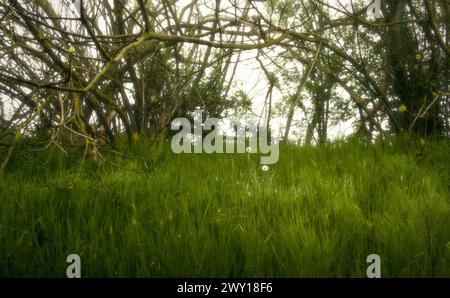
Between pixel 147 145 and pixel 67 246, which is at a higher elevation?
pixel 147 145

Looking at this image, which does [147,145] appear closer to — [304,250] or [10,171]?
[10,171]

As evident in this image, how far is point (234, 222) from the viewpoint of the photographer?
1852mm

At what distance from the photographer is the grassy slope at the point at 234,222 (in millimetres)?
1543

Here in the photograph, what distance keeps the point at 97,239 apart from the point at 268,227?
31.0 inches

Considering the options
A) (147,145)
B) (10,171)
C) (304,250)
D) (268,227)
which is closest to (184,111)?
(147,145)

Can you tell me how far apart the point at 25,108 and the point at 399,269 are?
3.12 meters

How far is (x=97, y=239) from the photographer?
1.66m

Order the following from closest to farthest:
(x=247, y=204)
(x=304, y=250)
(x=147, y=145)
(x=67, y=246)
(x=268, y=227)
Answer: (x=304, y=250)
(x=67, y=246)
(x=268, y=227)
(x=247, y=204)
(x=147, y=145)

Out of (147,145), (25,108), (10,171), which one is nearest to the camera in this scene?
(10,171)

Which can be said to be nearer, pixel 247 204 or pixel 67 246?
pixel 67 246

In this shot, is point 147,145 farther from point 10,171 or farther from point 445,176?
point 445,176

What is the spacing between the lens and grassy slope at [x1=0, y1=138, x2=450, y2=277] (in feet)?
5.06

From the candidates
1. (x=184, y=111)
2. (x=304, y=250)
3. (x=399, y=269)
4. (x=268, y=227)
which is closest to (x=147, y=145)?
(x=184, y=111)
